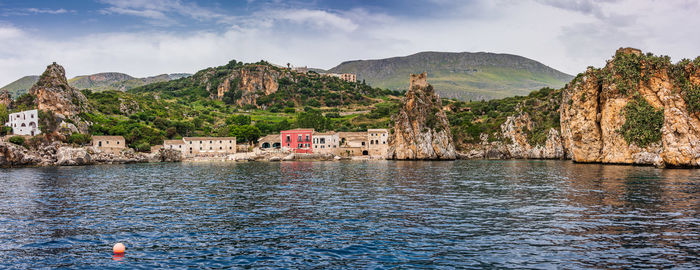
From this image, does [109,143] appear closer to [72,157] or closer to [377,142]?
[72,157]

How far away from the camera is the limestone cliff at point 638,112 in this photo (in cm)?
4806

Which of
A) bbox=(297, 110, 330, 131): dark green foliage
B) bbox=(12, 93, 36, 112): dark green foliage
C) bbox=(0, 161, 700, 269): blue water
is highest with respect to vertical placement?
bbox=(12, 93, 36, 112): dark green foliage

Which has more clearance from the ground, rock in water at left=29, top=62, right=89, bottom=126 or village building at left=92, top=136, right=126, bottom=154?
rock in water at left=29, top=62, right=89, bottom=126

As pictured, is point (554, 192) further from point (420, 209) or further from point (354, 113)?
point (354, 113)

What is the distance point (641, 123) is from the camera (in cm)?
5341

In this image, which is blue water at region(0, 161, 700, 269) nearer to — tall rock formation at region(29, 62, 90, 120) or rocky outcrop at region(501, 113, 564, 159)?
rocky outcrop at region(501, 113, 564, 159)

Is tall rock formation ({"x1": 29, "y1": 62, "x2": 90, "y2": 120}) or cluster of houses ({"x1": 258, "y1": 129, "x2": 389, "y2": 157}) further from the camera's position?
cluster of houses ({"x1": 258, "y1": 129, "x2": 389, "y2": 157})

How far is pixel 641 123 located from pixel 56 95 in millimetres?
104025

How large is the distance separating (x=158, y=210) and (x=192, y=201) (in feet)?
11.7

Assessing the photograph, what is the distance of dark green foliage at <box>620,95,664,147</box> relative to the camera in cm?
5188

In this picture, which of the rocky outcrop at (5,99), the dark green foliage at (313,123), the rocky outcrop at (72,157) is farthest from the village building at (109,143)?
the dark green foliage at (313,123)

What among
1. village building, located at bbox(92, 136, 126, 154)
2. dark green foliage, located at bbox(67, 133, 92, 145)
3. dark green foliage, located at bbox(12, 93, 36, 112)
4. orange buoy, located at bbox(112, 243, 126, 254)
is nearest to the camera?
orange buoy, located at bbox(112, 243, 126, 254)

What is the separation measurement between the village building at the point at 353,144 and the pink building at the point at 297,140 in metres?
6.79

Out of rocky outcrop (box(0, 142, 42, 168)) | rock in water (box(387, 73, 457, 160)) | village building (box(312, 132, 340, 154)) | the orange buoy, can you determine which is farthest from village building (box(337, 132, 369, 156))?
the orange buoy
